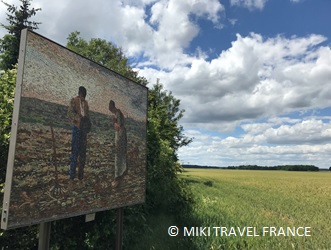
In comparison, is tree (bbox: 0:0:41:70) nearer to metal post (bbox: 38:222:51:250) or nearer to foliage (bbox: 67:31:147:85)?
foliage (bbox: 67:31:147:85)

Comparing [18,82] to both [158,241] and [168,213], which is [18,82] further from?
[168,213]

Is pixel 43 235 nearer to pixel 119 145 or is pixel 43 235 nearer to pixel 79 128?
pixel 79 128

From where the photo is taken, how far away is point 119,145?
5875 mm

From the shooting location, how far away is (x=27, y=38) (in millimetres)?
3881

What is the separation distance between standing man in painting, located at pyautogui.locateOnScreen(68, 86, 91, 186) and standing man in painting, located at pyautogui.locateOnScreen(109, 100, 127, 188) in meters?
0.83

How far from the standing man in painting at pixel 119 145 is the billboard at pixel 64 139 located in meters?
0.02

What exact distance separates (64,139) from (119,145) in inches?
64.5

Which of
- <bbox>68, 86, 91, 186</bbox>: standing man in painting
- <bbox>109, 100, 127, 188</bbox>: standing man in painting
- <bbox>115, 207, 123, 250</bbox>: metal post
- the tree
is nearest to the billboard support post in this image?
<bbox>115, 207, 123, 250</bbox>: metal post

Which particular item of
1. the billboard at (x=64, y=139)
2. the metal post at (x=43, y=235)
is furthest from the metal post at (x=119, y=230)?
the metal post at (x=43, y=235)

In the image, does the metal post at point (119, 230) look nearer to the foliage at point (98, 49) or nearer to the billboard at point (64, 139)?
the billboard at point (64, 139)

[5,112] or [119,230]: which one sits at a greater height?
[5,112]

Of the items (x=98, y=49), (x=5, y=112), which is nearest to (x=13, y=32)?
(x=98, y=49)

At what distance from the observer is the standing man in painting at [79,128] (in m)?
4.53

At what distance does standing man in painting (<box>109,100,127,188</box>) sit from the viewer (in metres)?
5.70
